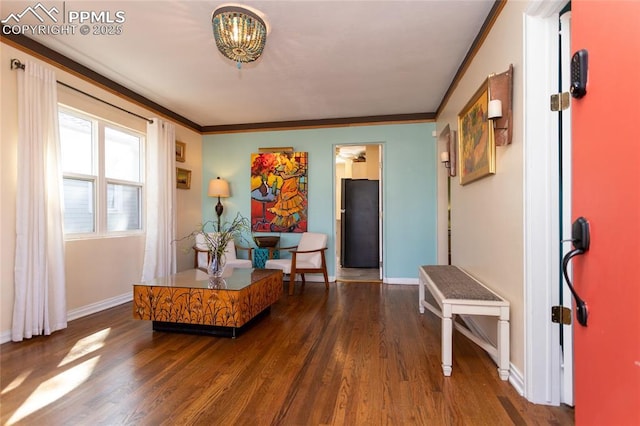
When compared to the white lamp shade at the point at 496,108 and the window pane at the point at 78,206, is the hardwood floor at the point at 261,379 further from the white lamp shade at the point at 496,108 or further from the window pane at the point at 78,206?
the white lamp shade at the point at 496,108

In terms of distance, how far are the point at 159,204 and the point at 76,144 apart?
1.06m

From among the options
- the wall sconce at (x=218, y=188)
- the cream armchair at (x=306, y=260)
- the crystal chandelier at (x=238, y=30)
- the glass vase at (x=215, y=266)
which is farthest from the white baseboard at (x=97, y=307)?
the crystal chandelier at (x=238, y=30)

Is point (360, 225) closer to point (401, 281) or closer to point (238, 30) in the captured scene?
point (401, 281)

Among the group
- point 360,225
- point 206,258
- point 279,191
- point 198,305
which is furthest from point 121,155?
point 360,225

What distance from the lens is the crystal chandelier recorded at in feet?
6.04

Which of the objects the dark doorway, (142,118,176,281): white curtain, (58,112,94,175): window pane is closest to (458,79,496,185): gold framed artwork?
the dark doorway

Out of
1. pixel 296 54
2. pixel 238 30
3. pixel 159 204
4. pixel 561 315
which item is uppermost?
pixel 296 54

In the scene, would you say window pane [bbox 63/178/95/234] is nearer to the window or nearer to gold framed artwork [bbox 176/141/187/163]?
the window

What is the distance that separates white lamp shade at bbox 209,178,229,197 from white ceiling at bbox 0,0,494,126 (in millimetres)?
1113

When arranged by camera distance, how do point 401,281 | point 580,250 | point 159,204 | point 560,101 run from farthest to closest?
point 401,281, point 159,204, point 560,101, point 580,250

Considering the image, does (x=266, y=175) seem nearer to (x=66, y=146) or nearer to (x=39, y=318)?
(x=66, y=146)

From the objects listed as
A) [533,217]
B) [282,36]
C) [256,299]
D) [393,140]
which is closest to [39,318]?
[256,299]

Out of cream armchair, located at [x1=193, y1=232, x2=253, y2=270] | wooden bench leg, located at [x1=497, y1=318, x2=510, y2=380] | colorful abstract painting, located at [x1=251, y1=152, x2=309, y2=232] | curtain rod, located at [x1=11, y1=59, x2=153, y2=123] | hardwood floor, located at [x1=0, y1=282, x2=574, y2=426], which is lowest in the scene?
hardwood floor, located at [x1=0, y1=282, x2=574, y2=426]

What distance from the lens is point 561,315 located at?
→ 1.61 metres
